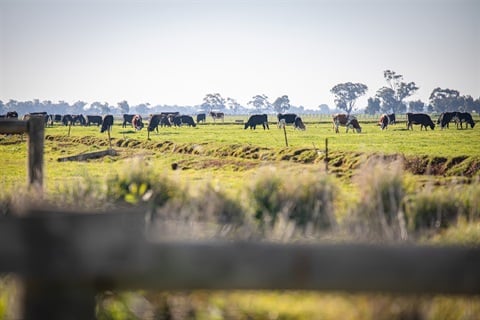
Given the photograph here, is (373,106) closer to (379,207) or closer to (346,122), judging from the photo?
(346,122)

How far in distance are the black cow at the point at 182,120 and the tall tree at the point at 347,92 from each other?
109m

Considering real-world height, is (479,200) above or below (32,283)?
below

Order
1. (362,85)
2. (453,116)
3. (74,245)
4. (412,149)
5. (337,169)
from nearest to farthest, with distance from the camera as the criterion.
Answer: (74,245) → (337,169) → (412,149) → (453,116) → (362,85)

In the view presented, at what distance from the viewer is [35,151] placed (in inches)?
322

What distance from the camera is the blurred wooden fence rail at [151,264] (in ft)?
7.15

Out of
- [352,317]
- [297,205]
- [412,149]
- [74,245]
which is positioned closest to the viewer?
[74,245]

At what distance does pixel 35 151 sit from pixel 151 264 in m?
6.54

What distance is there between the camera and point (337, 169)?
21359mm

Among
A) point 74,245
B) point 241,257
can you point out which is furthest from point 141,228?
point 241,257

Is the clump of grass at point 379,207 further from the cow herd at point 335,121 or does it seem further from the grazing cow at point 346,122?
the grazing cow at point 346,122

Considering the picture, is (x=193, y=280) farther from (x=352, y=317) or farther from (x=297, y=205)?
(x=297, y=205)

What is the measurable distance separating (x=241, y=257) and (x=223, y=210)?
652cm

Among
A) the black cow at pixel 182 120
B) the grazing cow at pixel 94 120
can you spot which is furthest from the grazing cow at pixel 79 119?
the black cow at pixel 182 120

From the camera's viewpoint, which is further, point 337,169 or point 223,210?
point 337,169
